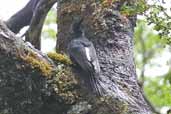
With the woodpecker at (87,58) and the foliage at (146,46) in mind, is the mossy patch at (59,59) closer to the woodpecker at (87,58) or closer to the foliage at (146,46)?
the woodpecker at (87,58)

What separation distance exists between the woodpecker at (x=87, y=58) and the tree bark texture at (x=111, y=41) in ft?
0.21

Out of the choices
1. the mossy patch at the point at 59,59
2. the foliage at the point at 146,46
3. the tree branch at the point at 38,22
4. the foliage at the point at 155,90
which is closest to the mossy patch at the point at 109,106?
the mossy patch at the point at 59,59

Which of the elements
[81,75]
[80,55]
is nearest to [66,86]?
[81,75]

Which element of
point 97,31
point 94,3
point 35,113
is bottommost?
point 35,113

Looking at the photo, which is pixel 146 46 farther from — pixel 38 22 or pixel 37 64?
pixel 37 64

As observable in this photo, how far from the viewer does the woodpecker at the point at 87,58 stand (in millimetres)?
2730

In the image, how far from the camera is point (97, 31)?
10.5 ft

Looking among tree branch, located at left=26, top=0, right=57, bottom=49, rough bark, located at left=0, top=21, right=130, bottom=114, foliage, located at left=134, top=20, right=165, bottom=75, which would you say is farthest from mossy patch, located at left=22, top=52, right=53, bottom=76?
foliage, located at left=134, top=20, right=165, bottom=75

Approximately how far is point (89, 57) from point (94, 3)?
0.67m

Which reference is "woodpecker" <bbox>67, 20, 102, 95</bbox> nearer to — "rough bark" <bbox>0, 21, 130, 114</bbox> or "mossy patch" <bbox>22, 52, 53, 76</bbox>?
"rough bark" <bbox>0, 21, 130, 114</bbox>

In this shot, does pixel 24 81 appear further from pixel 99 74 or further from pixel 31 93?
pixel 99 74

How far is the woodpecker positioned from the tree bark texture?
64mm

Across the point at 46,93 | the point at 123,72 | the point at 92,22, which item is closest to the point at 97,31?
the point at 92,22

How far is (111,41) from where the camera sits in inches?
124
